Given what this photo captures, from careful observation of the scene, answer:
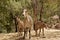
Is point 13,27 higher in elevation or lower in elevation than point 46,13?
lower

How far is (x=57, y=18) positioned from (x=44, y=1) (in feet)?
7.07

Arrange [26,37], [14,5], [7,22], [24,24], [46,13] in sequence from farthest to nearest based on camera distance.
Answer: [46,13] < [7,22] < [14,5] < [26,37] < [24,24]

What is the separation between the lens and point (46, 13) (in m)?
13.0

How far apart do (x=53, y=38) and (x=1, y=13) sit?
564cm

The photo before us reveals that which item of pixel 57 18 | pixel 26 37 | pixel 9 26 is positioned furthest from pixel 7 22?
pixel 26 37

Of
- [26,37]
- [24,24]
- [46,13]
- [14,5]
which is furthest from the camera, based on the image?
[46,13]

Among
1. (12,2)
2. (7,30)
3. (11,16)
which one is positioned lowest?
(7,30)

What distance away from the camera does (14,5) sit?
1016cm

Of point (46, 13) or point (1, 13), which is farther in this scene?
point (46, 13)

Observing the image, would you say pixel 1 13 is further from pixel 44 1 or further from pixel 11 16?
pixel 44 1

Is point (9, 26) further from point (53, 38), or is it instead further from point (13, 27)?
point (53, 38)

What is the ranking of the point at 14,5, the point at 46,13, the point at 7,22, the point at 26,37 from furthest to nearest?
the point at 46,13 < the point at 7,22 < the point at 14,5 < the point at 26,37

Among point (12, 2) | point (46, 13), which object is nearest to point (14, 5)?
point (12, 2)

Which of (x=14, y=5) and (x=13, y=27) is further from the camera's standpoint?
(x=13, y=27)
